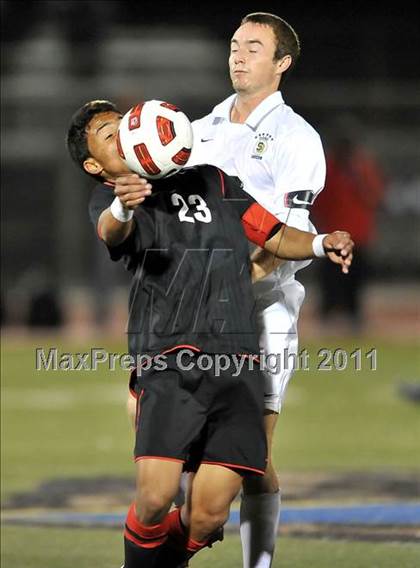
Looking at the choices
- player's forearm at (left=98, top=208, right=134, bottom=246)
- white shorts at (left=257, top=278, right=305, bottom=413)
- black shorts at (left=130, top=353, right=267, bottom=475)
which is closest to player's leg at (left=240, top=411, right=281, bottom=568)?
white shorts at (left=257, top=278, right=305, bottom=413)

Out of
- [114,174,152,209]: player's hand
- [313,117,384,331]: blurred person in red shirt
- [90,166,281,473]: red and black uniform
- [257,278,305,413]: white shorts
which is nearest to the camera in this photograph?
[114,174,152,209]: player's hand

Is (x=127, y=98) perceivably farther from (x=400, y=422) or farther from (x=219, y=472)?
(x=219, y=472)

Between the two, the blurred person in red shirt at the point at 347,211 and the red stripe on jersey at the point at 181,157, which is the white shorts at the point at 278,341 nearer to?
the red stripe on jersey at the point at 181,157

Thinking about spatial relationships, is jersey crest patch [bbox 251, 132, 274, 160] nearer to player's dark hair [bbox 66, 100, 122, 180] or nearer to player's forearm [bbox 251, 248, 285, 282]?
player's forearm [bbox 251, 248, 285, 282]

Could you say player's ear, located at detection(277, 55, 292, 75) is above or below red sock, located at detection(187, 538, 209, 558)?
above

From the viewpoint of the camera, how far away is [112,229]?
16.5 ft

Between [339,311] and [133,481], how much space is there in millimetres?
9318

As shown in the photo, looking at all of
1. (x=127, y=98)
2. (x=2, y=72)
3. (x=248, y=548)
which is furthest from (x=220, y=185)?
(x=2, y=72)

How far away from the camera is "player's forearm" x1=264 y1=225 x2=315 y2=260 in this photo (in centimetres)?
526

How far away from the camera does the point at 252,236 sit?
17.5 feet

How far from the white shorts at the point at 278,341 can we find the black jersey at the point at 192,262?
35cm

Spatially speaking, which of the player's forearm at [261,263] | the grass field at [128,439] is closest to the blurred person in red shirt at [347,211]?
the grass field at [128,439]

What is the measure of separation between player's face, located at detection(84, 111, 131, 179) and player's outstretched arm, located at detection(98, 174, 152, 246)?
132 mm

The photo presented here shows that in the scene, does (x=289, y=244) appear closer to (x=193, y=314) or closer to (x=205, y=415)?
(x=193, y=314)
